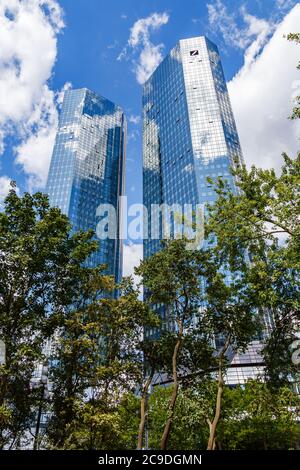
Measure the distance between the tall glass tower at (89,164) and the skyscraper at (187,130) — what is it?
1961cm

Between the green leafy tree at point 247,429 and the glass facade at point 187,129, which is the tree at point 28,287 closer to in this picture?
the green leafy tree at point 247,429

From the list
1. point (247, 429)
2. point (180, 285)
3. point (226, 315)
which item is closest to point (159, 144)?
point (247, 429)

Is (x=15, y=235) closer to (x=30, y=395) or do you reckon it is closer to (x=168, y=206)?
(x=30, y=395)

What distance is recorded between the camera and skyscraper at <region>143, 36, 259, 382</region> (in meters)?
108

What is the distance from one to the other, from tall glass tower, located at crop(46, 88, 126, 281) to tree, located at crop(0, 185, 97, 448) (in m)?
103

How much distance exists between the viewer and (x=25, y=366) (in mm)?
15680

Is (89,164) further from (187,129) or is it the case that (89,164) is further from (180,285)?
(180,285)

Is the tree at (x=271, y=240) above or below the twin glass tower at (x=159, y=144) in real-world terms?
below

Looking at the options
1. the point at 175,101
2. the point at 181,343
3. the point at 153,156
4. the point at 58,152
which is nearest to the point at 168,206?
the point at 153,156

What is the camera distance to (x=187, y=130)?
120 m

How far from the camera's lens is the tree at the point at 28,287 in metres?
15.9

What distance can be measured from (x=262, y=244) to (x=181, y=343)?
711 cm

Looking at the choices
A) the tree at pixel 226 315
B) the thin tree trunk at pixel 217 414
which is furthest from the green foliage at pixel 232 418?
the tree at pixel 226 315

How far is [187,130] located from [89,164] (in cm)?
4840
